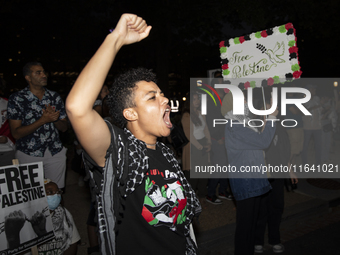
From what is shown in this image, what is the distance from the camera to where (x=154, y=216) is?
1.83 m

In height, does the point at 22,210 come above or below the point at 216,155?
above

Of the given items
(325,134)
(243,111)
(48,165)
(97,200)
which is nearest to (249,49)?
(243,111)

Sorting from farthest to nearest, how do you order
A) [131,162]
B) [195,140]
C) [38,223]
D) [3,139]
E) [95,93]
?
[195,140], [3,139], [38,223], [131,162], [95,93]

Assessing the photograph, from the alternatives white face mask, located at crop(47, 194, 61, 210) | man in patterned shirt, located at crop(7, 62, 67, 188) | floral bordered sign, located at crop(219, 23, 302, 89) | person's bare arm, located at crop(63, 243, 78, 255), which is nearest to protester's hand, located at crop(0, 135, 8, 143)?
man in patterned shirt, located at crop(7, 62, 67, 188)

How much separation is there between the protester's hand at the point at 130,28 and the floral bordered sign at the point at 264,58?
2.77 metres

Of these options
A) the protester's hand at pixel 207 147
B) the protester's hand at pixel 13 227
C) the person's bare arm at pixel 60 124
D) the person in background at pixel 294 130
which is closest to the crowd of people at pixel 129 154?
the person's bare arm at pixel 60 124

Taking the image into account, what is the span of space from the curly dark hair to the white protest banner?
165cm

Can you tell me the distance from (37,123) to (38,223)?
1.17m

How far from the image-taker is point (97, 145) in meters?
1.58

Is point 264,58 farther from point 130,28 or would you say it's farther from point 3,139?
point 3,139

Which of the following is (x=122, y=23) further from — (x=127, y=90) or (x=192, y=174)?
(x=192, y=174)

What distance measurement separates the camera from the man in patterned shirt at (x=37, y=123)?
3682mm

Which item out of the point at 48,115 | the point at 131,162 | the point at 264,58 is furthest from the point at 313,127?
the point at 131,162

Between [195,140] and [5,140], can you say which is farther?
[195,140]
